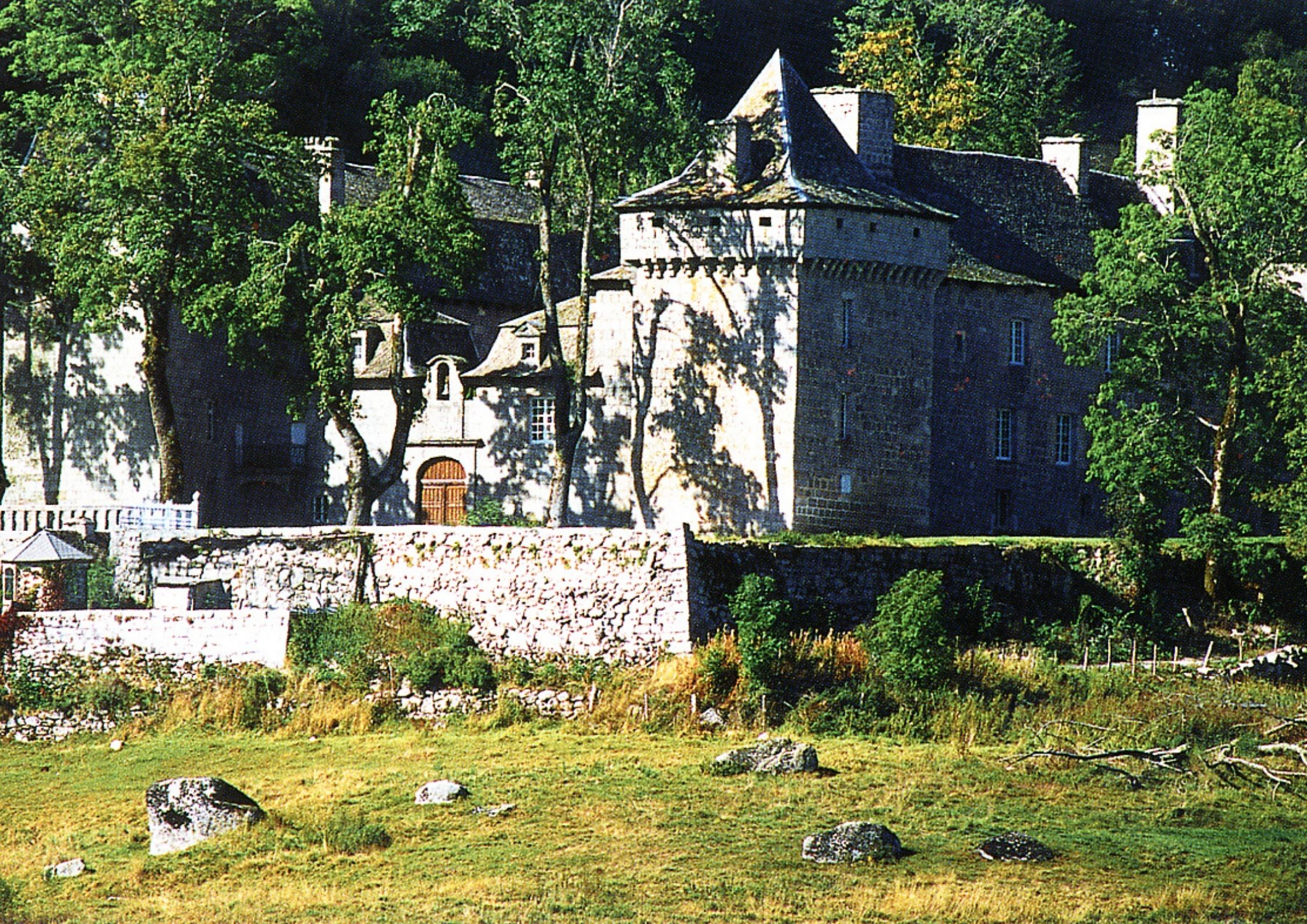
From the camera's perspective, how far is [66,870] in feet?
127

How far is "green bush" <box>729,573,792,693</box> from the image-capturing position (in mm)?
46656

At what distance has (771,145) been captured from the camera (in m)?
56.4

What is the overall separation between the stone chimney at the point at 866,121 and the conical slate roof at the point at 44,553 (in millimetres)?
19561

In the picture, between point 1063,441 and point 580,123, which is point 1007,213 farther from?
point 580,123

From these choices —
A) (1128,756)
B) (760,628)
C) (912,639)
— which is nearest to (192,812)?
(760,628)

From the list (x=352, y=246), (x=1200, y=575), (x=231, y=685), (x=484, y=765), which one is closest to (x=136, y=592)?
(x=231, y=685)

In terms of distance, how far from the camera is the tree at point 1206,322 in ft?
184

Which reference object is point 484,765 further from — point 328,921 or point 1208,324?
point 1208,324

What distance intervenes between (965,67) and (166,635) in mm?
41260

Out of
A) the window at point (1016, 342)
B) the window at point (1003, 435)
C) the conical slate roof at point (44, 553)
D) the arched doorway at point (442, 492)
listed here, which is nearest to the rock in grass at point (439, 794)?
the conical slate roof at point (44, 553)

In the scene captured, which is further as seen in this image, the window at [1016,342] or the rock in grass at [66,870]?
the window at [1016,342]

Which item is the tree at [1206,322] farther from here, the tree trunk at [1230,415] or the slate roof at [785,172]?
the slate roof at [785,172]

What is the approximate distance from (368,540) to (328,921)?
661 inches

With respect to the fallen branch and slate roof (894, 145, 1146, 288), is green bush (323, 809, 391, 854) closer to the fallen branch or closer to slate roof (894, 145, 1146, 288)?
the fallen branch
